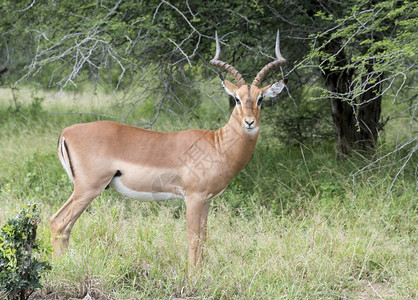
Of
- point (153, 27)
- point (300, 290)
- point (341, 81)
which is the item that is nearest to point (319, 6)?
point (341, 81)

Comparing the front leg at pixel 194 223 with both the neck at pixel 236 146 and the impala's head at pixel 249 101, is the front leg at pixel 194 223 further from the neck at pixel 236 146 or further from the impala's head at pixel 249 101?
the impala's head at pixel 249 101

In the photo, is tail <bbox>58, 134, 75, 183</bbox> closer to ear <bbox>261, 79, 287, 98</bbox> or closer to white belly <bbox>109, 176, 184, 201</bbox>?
white belly <bbox>109, 176, 184, 201</bbox>

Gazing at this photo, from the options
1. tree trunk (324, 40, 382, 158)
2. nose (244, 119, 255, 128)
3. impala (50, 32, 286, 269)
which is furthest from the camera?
tree trunk (324, 40, 382, 158)

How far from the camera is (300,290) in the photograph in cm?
402

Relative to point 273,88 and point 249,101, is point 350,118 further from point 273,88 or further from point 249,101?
point 249,101

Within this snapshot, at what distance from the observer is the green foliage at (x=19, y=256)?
3.48 meters

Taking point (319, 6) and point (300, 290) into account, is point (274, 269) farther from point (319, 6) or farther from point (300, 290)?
point (319, 6)

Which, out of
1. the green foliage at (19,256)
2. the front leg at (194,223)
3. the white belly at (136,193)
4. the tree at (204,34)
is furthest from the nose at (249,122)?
the tree at (204,34)

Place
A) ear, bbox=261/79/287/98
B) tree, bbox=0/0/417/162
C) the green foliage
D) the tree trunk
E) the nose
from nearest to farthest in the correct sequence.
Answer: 1. the green foliage
2. the nose
3. ear, bbox=261/79/287/98
4. tree, bbox=0/0/417/162
5. the tree trunk

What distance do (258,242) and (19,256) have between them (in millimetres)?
1975

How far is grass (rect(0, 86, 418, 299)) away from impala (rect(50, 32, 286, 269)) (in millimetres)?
288

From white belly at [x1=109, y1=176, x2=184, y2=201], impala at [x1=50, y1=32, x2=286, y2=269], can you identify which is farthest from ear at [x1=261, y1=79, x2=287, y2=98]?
white belly at [x1=109, y1=176, x2=184, y2=201]

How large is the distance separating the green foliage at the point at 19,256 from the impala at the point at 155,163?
838mm

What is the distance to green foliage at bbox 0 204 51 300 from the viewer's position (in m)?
3.48
